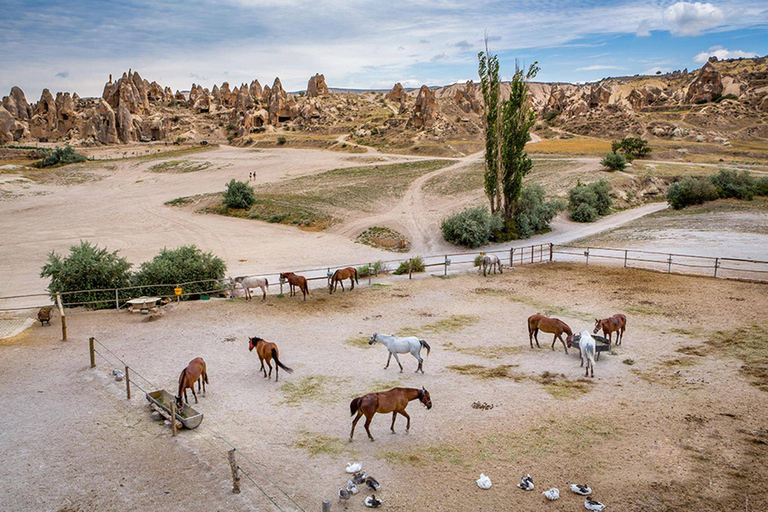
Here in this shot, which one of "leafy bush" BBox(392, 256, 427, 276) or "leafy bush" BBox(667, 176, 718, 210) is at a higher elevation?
"leafy bush" BBox(667, 176, 718, 210)

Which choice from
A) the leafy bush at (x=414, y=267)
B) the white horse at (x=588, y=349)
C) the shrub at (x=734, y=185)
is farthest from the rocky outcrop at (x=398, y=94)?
the white horse at (x=588, y=349)

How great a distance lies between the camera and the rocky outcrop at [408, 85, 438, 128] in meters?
89.4

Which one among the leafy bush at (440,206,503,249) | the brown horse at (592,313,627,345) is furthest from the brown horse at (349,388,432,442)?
the leafy bush at (440,206,503,249)

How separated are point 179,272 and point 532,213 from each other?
88.5 feet

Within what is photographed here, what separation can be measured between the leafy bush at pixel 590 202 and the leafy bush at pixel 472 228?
10944 millimetres

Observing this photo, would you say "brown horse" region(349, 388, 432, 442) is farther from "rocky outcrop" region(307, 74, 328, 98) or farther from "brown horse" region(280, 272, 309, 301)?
"rocky outcrop" region(307, 74, 328, 98)

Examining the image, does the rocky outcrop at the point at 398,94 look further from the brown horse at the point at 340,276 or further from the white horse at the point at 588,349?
the white horse at the point at 588,349

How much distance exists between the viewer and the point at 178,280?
22.8m

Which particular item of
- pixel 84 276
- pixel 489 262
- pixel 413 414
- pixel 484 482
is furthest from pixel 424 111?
pixel 484 482

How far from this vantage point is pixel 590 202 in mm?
43625

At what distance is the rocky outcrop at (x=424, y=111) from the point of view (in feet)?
293

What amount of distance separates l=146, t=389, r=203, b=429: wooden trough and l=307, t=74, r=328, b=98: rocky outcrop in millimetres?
126364

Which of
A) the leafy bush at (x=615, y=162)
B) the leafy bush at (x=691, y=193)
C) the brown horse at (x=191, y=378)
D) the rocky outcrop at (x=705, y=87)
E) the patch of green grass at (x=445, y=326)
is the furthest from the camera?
the rocky outcrop at (x=705, y=87)

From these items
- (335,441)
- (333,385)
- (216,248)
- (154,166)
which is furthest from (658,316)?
(154,166)
